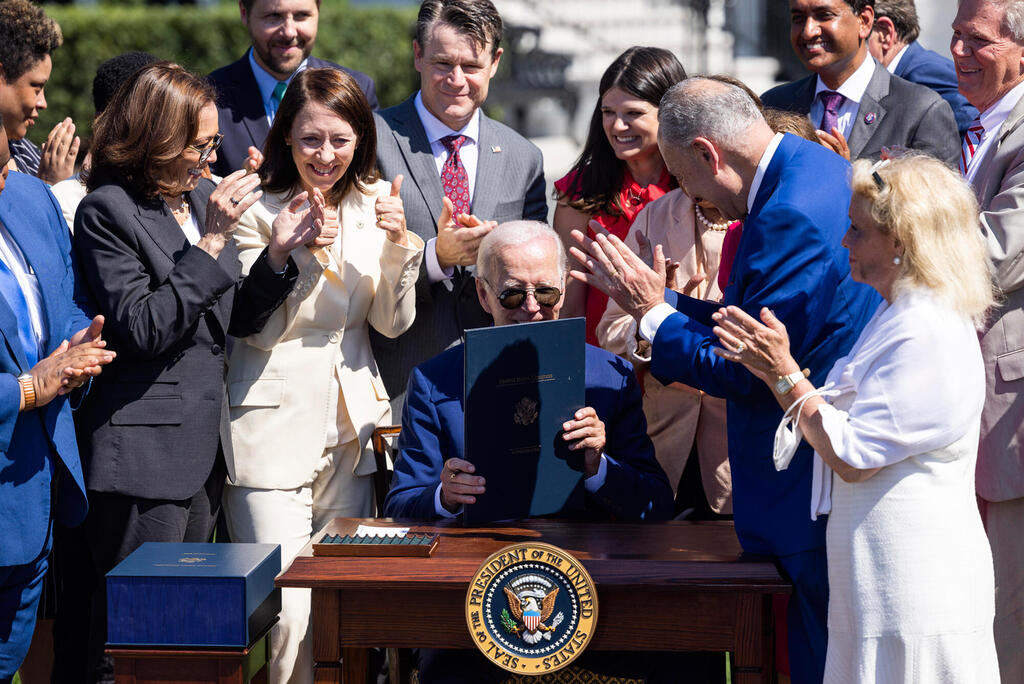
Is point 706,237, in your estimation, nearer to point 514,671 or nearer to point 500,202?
point 500,202

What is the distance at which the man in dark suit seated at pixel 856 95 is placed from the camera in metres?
4.96

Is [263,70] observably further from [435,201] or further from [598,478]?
[598,478]

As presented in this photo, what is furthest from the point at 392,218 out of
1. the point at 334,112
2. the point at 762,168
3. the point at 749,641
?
the point at 749,641

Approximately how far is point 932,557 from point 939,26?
894 centimetres

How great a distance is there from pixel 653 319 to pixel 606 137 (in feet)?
5.67

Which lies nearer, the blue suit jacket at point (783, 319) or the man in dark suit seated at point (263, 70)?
the blue suit jacket at point (783, 319)

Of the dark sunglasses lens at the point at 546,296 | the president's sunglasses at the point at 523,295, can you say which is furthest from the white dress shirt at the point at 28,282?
the dark sunglasses lens at the point at 546,296

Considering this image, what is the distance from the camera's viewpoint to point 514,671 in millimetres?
3262

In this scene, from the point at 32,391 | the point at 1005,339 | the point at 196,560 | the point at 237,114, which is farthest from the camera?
the point at 237,114

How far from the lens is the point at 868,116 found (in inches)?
197

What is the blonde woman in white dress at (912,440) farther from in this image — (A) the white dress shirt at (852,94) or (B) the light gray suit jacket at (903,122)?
(A) the white dress shirt at (852,94)

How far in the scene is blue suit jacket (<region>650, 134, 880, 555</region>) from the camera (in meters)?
3.40

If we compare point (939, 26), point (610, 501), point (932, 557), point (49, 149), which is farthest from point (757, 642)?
point (939, 26)

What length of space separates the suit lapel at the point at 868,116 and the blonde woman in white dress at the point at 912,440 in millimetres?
1858
